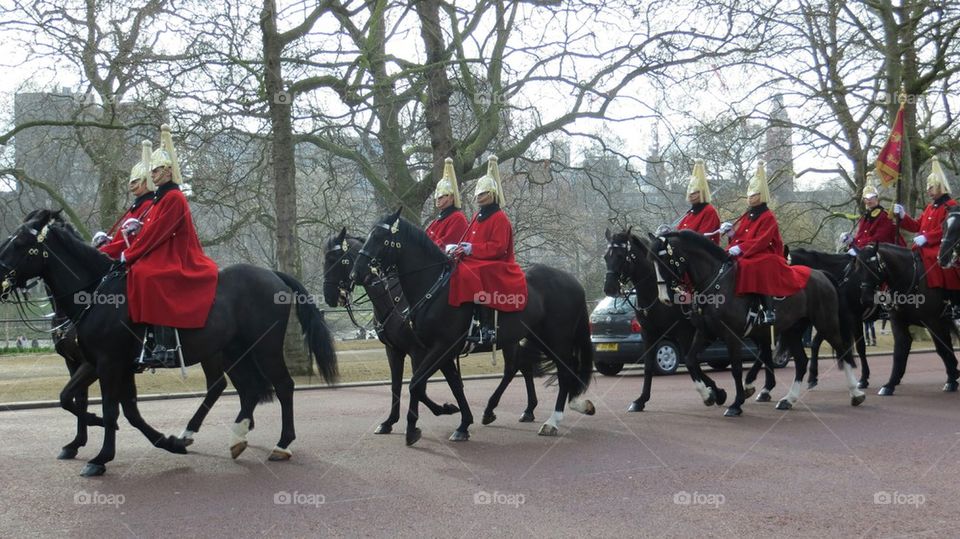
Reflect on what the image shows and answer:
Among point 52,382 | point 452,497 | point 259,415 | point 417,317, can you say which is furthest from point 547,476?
point 52,382

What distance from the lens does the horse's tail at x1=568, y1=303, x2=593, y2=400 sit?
37.9ft

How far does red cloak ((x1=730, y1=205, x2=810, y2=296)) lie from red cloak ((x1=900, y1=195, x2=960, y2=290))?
2.61 m

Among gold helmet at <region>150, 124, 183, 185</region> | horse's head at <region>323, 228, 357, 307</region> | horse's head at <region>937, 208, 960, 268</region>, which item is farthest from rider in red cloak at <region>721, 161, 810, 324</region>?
gold helmet at <region>150, 124, 183, 185</region>

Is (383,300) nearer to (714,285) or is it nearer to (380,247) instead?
(380,247)

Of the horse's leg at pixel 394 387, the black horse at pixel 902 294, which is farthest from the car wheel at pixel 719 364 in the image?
the horse's leg at pixel 394 387

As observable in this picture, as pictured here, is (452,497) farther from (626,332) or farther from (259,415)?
(626,332)

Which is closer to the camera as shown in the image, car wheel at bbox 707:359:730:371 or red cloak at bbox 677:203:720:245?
red cloak at bbox 677:203:720:245

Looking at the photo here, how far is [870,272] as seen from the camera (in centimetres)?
1439

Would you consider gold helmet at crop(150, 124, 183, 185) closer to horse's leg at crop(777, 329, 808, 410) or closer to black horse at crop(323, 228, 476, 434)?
black horse at crop(323, 228, 476, 434)

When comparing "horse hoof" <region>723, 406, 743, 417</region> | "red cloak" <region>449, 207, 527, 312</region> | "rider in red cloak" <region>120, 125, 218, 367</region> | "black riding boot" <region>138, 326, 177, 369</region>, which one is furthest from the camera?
"horse hoof" <region>723, 406, 743, 417</region>

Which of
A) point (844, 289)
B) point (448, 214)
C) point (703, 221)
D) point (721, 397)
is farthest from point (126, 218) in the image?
point (844, 289)

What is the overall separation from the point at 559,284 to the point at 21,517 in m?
6.38

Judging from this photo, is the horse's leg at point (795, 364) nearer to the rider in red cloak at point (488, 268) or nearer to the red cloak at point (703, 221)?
the red cloak at point (703, 221)

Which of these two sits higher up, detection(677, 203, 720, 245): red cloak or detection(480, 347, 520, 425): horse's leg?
detection(677, 203, 720, 245): red cloak
